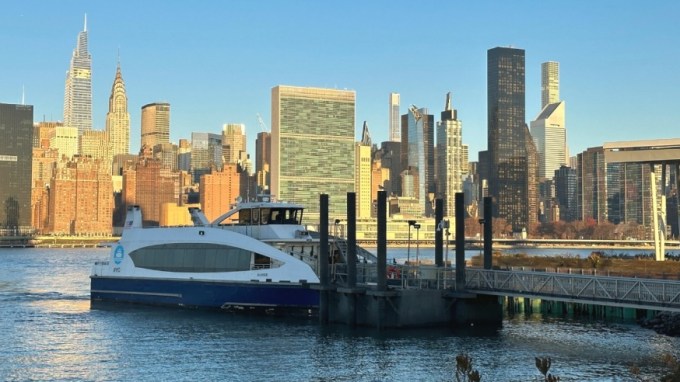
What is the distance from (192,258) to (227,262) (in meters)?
2.76

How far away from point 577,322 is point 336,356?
1731cm

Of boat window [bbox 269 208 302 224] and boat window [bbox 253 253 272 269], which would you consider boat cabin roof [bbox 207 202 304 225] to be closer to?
boat window [bbox 269 208 302 224]

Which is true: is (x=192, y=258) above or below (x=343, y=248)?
below

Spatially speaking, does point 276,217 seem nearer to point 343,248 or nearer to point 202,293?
point 343,248

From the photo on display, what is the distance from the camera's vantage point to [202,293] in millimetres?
51125

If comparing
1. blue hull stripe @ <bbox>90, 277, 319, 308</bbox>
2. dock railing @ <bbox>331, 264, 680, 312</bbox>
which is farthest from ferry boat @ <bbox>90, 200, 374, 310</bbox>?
dock railing @ <bbox>331, 264, 680, 312</bbox>

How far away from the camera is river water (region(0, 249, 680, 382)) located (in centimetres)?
3400

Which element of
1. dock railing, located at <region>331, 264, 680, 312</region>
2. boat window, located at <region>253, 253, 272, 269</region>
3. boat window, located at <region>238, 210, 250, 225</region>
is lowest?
dock railing, located at <region>331, 264, 680, 312</region>

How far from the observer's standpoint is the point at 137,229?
5581 centimetres

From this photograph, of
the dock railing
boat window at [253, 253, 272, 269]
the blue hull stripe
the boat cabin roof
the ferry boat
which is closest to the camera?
the dock railing

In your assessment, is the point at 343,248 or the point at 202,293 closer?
the point at 343,248

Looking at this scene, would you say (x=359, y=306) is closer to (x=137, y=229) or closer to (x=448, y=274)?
(x=448, y=274)

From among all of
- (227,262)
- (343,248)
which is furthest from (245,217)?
(343,248)

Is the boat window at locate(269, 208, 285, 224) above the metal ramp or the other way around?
above
